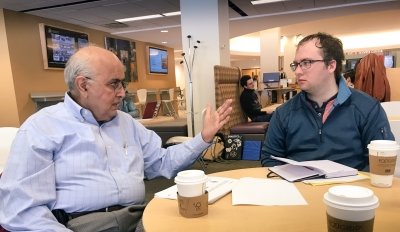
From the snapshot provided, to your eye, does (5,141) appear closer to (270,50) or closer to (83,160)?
(83,160)

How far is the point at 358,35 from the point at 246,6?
355 inches

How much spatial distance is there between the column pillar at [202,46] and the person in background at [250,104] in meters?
0.55

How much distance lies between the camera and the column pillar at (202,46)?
5.19 meters

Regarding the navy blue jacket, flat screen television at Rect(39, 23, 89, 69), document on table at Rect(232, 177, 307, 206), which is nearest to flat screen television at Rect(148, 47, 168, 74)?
flat screen television at Rect(39, 23, 89, 69)

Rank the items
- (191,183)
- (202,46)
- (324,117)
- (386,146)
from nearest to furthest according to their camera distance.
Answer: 1. (191,183)
2. (386,146)
3. (324,117)
4. (202,46)

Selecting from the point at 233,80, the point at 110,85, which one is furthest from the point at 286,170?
the point at 233,80

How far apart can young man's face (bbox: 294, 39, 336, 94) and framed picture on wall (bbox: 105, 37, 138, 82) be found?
7.40 m

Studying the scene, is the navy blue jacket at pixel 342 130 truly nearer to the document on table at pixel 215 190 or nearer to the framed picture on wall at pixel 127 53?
the document on table at pixel 215 190

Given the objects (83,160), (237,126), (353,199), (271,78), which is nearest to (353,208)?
(353,199)

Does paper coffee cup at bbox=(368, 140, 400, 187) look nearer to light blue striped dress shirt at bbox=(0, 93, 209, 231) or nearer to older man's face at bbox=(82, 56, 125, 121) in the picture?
light blue striped dress shirt at bbox=(0, 93, 209, 231)

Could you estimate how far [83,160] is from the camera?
122 centimetres

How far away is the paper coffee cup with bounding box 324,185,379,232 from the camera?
1.84 feet

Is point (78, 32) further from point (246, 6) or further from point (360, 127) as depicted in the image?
point (360, 127)

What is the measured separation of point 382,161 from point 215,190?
564mm
